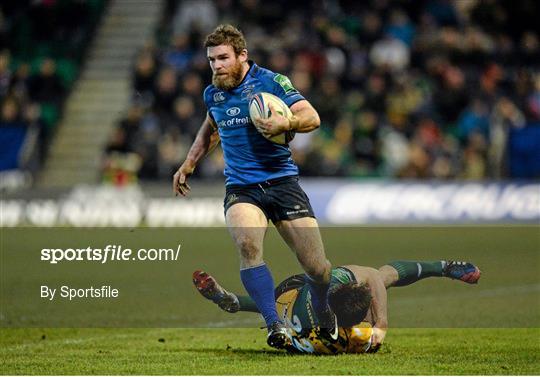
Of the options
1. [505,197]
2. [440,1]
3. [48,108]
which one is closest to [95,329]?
[505,197]

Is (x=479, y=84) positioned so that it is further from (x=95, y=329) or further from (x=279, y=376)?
(x=279, y=376)

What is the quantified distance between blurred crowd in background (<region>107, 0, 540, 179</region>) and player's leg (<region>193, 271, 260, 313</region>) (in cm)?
1157

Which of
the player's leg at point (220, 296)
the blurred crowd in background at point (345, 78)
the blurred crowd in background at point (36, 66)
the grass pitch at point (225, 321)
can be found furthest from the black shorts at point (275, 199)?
the blurred crowd in background at point (36, 66)

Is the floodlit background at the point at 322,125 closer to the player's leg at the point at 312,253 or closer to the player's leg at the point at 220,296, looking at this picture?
the player's leg at the point at 220,296

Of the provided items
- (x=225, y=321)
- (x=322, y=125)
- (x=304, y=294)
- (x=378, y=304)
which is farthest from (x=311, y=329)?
(x=322, y=125)

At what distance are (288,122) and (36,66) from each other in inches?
618

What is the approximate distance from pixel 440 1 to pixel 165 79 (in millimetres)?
6073

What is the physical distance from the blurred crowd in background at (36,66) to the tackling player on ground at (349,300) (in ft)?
41.0

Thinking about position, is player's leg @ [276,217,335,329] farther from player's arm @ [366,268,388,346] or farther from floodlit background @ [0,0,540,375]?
floodlit background @ [0,0,540,375]

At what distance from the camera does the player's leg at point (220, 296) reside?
28.7ft

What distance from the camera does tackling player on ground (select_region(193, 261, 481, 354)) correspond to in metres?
8.47

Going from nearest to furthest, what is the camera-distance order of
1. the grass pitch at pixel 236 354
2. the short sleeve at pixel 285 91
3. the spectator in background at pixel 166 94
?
the grass pitch at pixel 236 354
the short sleeve at pixel 285 91
the spectator in background at pixel 166 94

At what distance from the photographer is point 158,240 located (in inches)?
409

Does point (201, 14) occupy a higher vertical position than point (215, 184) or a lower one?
higher
